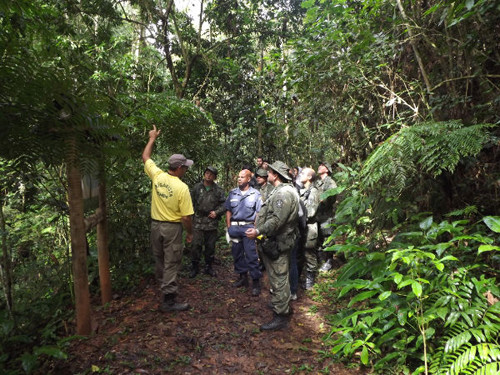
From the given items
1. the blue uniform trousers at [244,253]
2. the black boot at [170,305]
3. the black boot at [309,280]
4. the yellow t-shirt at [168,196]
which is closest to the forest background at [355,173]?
the yellow t-shirt at [168,196]

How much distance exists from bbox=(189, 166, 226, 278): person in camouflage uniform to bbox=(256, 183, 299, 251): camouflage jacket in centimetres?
186

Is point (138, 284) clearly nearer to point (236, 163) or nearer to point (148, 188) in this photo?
point (148, 188)

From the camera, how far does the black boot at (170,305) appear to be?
4.04 meters

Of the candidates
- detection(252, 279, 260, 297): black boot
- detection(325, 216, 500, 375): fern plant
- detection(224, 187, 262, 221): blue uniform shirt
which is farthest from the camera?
detection(224, 187, 262, 221): blue uniform shirt

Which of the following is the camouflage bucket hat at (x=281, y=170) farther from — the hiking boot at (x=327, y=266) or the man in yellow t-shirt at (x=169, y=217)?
the hiking boot at (x=327, y=266)

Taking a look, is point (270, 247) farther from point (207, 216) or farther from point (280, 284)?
point (207, 216)

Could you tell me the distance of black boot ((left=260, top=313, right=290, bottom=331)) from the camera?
3807mm

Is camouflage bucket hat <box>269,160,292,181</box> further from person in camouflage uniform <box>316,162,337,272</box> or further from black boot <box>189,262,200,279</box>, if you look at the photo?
black boot <box>189,262,200,279</box>

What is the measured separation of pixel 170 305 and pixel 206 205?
6.75ft

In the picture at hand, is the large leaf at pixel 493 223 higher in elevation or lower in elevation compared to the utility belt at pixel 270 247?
higher

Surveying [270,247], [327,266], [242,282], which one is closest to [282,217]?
[270,247]

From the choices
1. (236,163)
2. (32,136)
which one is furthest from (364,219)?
(236,163)

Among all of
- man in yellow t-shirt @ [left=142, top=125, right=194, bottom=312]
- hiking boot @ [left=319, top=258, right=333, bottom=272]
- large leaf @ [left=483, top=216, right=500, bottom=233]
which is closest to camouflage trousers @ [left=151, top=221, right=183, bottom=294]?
man in yellow t-shirt @ [left=142, top=125, right=194, bottom=312]

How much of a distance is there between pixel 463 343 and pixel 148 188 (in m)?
5.33
